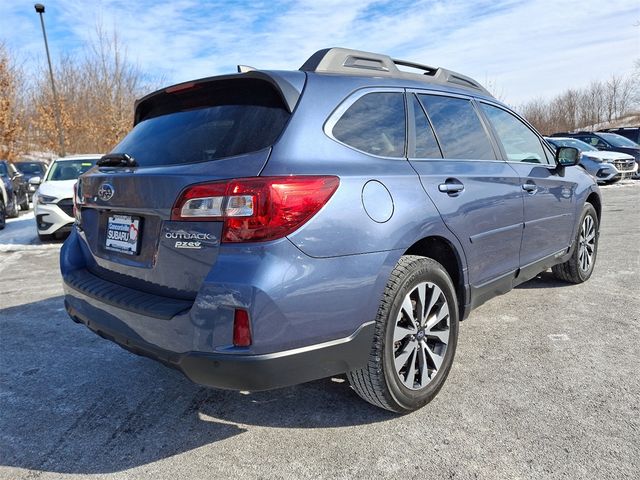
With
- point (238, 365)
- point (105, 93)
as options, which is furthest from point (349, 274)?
point (105, 93)

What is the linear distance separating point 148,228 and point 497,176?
2.25 metres

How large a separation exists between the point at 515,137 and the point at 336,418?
2.68 meters

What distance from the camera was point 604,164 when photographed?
51.1 feet

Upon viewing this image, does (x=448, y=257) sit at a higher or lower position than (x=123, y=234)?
lower

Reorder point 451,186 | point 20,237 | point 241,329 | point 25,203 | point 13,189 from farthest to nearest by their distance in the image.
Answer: point 25,203
point 13,189
point 20,237
point 451,186
point 241,329

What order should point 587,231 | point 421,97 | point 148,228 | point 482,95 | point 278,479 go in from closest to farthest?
point 278,479 → point 148,228 → point 421,97 → point 482,95 → point 587,231

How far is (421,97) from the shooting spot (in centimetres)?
300

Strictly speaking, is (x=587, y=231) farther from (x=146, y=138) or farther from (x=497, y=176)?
(x=146, y=138)

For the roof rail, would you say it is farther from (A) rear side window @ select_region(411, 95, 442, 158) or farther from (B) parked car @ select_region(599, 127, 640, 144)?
(B) parked car @ select_region(599, 127, 640, 144)

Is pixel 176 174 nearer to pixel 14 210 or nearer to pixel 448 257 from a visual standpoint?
pixel 448 257

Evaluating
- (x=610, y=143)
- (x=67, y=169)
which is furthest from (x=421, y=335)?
(x=610, y=143)

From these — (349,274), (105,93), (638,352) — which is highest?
(105,93)

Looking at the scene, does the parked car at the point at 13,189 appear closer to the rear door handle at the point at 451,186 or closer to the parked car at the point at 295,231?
the parked car at the point at 295,231

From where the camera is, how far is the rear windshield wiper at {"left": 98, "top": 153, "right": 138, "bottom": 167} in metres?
2.62
